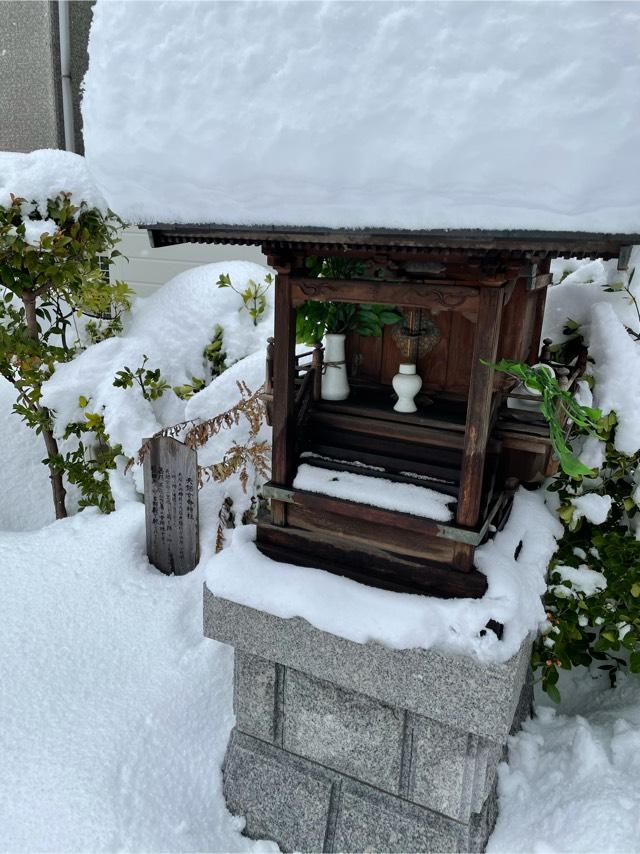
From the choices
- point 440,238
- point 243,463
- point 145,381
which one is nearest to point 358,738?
point 243,463

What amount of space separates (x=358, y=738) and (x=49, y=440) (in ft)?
12.9

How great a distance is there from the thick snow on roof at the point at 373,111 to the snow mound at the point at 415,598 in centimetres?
162

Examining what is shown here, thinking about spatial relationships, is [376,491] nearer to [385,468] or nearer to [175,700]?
[385,468]

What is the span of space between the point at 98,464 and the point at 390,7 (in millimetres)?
4470

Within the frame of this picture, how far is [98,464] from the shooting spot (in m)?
5.50

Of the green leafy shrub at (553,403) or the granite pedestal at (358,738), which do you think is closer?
the green leafy shrub at (553,403)

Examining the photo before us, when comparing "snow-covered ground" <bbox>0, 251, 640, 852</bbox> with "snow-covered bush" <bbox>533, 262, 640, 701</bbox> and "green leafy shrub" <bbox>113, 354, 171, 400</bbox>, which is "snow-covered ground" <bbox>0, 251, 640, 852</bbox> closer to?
"snow-covered bush" <bbox>533, 262, 640, 701</bbox>

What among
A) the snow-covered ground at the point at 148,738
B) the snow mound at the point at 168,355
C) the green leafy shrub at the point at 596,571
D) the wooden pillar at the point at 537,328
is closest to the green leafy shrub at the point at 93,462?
the snow mound at the point at 168,355

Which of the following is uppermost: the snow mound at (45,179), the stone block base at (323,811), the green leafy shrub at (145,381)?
the snow mound at (45,179)

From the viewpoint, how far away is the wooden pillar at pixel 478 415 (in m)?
2.50

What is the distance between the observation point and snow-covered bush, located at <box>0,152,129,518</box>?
5000 millimetres

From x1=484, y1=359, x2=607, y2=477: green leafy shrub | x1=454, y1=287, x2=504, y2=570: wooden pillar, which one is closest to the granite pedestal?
x1=454, y1=287, x2=504, y2=570: wooden pillar

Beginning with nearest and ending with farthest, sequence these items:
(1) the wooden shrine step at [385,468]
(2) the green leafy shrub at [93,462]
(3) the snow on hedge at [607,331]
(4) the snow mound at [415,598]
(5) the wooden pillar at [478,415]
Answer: (5) the wooden pillar at [478,415] → (4) the snow mound at [415,598] → (1) the wooden shrine step at [385,468] → (3) the snow on hedge at [607,331] → (2) the green leafy shrub at [93,462]

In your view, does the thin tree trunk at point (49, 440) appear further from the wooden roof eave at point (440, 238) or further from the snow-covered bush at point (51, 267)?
the wooden roof eave at point (440, 238)
